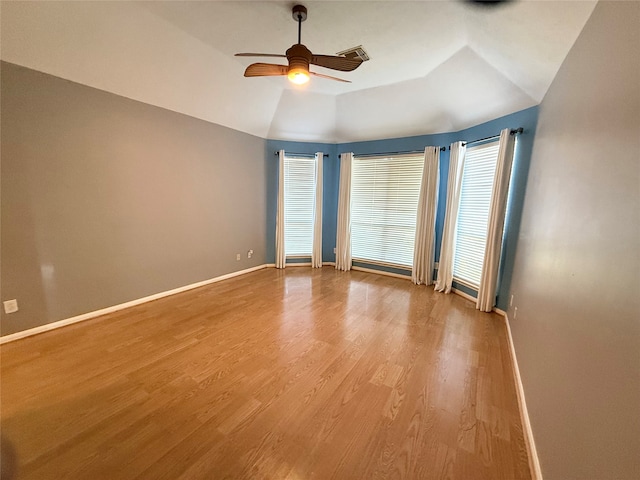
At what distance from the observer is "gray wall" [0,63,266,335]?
2.27 m

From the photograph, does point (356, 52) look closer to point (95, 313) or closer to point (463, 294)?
point (463, 294)

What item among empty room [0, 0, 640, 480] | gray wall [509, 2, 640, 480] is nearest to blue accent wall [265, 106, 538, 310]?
empty room [0, 0, 640, 480]

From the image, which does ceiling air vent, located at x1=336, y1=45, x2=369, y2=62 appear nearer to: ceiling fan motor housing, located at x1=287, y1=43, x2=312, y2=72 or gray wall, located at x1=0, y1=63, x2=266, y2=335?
ceiling fan motor housing, located at x1=287, y1=43, x2=312, y2=72

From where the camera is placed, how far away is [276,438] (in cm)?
147

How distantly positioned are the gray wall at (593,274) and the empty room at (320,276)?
1 centimetres

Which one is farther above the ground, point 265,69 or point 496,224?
point 265,69

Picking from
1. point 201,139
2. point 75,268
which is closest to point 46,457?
point 75,268

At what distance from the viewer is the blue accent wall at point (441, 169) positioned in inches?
115

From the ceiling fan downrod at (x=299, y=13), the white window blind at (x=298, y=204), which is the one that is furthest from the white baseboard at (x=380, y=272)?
the ceiling fan downrod at (x=299, y=13)

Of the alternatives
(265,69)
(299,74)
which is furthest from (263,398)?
(265,69)

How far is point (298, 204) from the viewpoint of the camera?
5.05 m

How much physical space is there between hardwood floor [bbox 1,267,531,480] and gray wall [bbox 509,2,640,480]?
45cm

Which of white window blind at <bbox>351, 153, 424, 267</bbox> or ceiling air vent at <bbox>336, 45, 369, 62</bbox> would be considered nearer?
ceiling air vent at <bbox>336, 45, 369, 62</bbox>

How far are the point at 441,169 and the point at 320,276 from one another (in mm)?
2723
